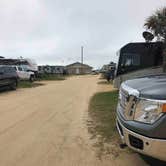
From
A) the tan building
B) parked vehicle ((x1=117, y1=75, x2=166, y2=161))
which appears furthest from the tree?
the tan building

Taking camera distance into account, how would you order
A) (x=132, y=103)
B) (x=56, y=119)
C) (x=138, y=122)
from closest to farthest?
(x=138, y=122), (x=132, y=103), (x=56, y=119)

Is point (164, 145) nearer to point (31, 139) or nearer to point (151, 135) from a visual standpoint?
point (151, 135)

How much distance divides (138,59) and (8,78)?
27.6ft

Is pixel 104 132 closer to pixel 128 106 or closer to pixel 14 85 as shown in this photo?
pixel 128 106

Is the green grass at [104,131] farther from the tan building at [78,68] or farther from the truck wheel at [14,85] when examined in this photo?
the tan building at [78,68]

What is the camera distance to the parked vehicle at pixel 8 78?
20.2 m

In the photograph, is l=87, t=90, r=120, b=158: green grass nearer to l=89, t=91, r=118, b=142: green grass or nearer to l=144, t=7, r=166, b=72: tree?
l=89, t=91, r=118, b=142: green grass

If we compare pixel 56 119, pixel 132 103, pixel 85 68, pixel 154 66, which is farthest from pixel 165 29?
pixel 85 68

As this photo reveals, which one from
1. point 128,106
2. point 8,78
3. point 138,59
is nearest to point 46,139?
point 128,106

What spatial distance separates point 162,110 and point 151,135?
0.32 m

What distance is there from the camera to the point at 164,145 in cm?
399

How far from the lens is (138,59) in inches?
658

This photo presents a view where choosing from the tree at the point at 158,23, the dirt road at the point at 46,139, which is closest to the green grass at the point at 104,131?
the dirt road at the point at 46,139

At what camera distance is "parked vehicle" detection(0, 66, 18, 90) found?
20.2 metres
